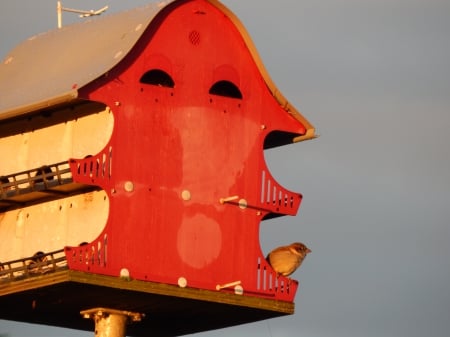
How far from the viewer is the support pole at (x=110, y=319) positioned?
52.1 meters

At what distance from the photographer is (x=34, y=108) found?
51250mm

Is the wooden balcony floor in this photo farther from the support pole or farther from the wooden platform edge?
the support pole

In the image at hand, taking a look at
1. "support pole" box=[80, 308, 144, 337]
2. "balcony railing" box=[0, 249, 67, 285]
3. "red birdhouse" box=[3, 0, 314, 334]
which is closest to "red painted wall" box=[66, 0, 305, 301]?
"red birdhouse" box=[3, 0, 314, 334]

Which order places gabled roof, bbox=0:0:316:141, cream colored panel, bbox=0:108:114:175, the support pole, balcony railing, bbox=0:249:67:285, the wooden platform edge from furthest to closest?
the support pole
cream colored panel, bbox=0:108:114:175
gabled roof, bbox=0:0:316:141
balcony railing, bbox=0:249:67:285
the wooden platform edge

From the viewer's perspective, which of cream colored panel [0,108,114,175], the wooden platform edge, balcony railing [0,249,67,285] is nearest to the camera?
the wooden platform edge

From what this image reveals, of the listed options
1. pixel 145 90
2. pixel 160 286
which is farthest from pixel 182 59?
pixel 160 286

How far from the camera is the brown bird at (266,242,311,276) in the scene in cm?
5206

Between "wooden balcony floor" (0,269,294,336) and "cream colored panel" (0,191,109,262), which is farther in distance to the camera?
"cream colored panel" (0,191,109,262)

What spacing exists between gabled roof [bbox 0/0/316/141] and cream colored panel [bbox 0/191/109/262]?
1802 mm

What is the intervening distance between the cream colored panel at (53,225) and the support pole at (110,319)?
4.75 ft

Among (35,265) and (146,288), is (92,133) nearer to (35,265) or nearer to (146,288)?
(35,265)

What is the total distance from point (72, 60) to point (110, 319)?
4.68 m

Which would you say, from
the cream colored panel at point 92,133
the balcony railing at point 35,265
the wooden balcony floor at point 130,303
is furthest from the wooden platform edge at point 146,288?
the cream colored panel at point 92,133

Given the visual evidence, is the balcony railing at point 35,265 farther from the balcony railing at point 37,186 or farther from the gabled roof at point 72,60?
the gabled roof at point 72,60
